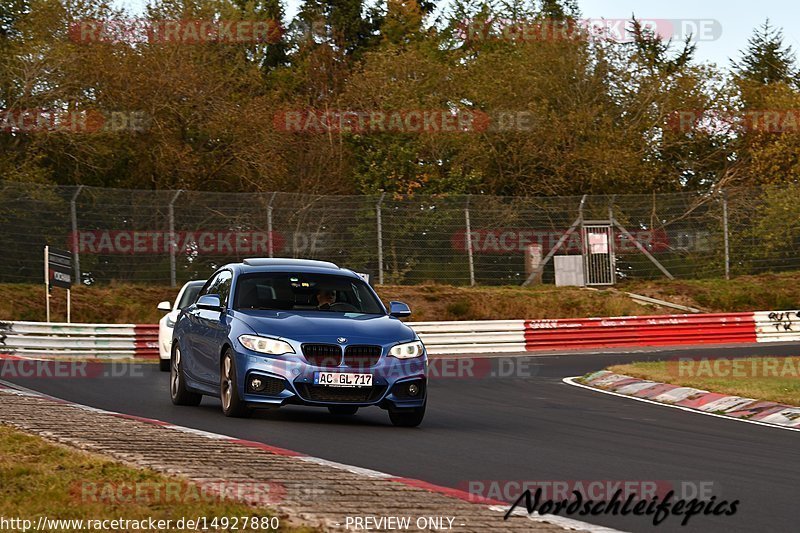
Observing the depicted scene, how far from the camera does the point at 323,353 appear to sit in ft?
41.4

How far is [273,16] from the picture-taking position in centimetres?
6369

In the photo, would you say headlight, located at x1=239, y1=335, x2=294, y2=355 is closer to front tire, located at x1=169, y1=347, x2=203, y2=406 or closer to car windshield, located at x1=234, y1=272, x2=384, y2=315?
car windshield, located at x1=234, y1=272, x2=384, y2=315

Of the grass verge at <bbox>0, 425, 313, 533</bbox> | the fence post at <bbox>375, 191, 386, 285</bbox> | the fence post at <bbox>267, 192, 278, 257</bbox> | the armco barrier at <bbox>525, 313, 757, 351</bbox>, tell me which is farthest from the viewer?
the fence post at <bbox>375, 191, 386, 285</bbox>

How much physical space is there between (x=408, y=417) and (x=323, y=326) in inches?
50.4

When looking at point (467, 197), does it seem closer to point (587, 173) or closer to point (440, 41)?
point (587, 173)

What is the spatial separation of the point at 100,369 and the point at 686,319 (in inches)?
640

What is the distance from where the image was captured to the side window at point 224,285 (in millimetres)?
14011

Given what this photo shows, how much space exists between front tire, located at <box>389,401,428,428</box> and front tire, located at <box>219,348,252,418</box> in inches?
56.2
